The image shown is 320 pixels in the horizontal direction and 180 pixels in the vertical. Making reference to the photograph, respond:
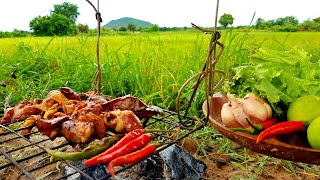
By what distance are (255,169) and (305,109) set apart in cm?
105

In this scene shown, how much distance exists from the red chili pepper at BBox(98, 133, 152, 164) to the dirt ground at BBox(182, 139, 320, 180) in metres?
1.07

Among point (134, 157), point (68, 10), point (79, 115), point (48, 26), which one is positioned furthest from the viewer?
point (68, 10)

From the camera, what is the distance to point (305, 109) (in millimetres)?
1887

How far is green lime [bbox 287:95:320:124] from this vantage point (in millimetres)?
1855

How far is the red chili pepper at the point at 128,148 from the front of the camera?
1627mm

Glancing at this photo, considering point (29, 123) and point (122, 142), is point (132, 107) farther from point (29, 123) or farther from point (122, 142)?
point (29, 123)

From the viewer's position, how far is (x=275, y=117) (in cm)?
206

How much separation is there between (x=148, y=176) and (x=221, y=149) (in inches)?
36.7

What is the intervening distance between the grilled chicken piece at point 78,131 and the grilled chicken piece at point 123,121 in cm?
13

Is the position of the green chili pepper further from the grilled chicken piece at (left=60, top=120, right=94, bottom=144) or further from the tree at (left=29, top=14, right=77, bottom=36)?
the tree at (left=29, top=14, right=77, bottom=36)

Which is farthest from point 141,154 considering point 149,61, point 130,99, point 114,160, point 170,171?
point 149,61

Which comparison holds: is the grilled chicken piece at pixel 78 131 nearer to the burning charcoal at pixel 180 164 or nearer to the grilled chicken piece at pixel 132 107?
the grilled chicken piece at pixel 132 107

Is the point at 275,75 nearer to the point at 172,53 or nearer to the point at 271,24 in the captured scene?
the point at 172,53

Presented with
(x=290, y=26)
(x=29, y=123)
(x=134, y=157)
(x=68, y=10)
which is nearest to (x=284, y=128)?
(x=134, y=157)
